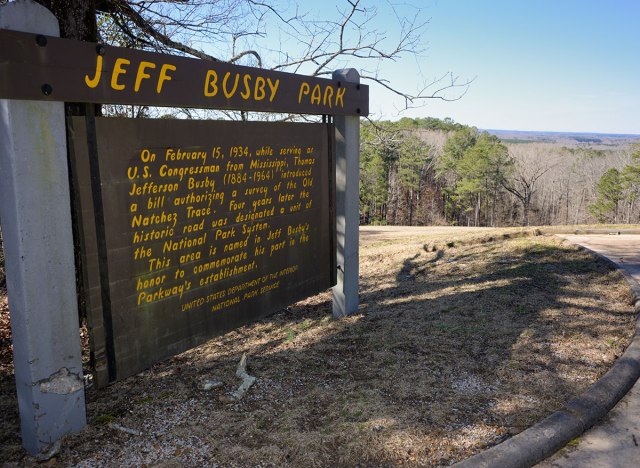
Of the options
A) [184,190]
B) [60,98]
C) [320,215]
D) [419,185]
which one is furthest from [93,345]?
[419,185]

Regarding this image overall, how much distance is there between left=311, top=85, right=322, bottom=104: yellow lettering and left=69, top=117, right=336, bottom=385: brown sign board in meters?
0.26

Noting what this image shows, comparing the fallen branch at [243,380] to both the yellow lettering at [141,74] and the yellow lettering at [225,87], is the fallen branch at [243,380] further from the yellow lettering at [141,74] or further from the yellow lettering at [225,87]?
the yellow lettering at [141,74]

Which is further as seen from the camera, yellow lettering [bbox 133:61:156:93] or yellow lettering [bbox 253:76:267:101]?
yellow lettering [bbox 253:76:267:101]

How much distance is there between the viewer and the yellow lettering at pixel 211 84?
3963mm

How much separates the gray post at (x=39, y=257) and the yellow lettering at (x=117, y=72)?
1.29ft

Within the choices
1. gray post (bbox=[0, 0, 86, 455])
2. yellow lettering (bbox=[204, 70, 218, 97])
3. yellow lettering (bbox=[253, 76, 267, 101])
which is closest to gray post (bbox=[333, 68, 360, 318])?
yellow lettering (bbox=[253, 76, 267, 101])

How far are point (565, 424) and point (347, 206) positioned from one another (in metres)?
3.11

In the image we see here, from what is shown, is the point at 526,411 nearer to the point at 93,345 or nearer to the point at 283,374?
the point at 283,374

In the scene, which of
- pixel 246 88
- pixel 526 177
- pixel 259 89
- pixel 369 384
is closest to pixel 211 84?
pixel 246 88

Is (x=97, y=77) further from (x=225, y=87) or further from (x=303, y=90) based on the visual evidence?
(x=303, y=90)

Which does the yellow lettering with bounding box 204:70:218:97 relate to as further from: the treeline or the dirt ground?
the treeline

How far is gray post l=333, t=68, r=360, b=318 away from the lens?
5.66 m

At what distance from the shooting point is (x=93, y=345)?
339cm

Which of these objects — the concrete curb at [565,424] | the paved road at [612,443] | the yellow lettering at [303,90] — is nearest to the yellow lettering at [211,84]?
the yellow lettering at [303,90]
